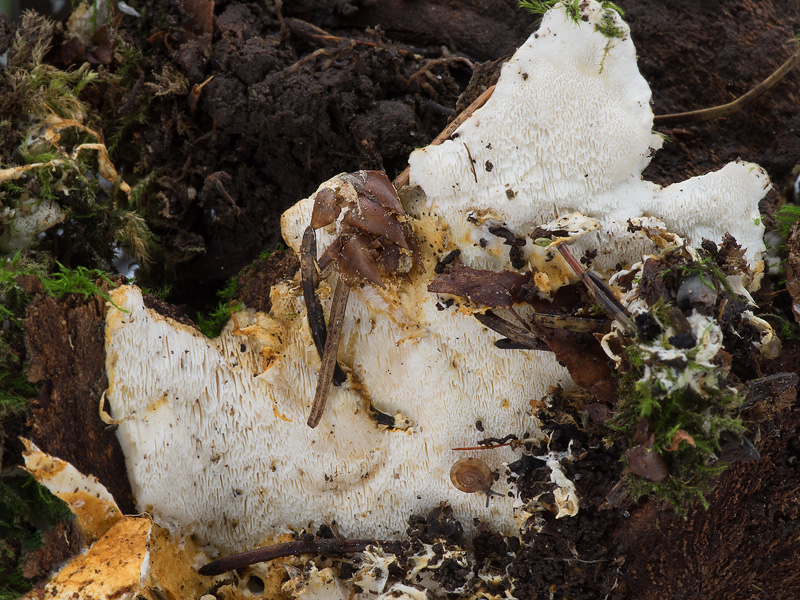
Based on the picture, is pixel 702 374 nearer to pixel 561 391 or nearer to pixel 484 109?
pixel 561 391

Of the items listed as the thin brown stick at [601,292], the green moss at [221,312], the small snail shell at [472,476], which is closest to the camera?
the thin brown stick at [601,292]

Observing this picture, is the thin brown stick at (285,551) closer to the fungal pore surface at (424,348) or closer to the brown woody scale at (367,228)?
the fungal pore surface at (424,348)

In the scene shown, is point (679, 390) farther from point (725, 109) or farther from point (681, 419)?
point (725, 109)

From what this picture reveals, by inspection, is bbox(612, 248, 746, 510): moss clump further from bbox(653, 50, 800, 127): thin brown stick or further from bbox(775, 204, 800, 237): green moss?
bbox(653, 50, 800, 127): thin brown stick

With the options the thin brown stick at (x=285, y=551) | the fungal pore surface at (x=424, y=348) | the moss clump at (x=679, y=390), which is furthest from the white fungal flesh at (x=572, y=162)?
the thin brown stick at (x=285, y=551)

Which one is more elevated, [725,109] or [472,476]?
[725,109]

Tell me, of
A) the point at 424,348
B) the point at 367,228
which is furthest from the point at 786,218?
the point at 367,228

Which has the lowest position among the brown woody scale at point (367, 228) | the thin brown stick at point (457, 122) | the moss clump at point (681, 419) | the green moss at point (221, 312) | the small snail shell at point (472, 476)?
the small snail shell at point (472, 476)
